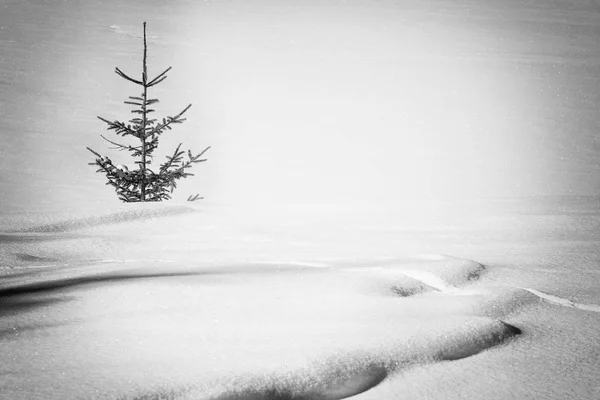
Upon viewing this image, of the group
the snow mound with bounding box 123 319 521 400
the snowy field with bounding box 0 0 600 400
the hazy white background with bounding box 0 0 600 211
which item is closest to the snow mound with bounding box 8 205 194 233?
the snowy field with bounding box 0 0 600 400

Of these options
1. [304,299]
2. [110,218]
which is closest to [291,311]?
[304,299]

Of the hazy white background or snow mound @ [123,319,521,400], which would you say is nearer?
snow mound @ [123,319,521,400]

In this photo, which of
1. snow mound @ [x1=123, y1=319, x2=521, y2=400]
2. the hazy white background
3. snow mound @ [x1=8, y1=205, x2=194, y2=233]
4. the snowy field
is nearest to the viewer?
snow mound @ [x1=123, y1=319, x2=521, y2=400]

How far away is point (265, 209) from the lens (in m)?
5.80

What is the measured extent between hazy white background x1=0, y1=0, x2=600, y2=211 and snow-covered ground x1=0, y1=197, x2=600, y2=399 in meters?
2.01

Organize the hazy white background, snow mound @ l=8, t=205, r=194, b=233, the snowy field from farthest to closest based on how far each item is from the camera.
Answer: the hazy white background, snow mound @ l=8, t=205, r=194, b=233, the snowy field

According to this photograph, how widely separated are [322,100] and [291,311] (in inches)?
2987

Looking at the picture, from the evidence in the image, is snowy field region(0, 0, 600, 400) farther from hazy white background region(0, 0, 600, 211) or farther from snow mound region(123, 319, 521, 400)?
hazy white background region(0, 0, 600, 211)

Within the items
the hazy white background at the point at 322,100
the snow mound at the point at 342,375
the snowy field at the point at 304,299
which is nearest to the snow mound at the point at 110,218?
the snowy field at the point at 304,299

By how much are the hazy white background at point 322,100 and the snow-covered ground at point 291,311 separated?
2.01 metres

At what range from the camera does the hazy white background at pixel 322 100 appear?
39.2 meters

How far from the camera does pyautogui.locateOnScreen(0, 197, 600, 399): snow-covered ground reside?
2.38 m

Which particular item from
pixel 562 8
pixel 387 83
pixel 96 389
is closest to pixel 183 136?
pixel 387 83

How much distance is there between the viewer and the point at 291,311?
3.03 meters
